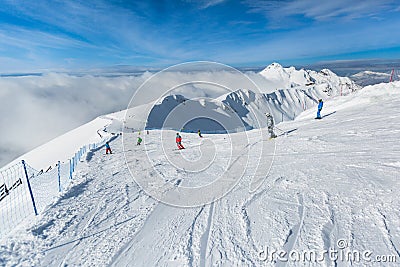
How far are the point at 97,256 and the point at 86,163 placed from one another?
9297 mm

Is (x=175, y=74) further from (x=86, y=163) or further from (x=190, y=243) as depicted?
(x=86, y=163)

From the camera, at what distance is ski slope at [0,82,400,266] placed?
4.25m

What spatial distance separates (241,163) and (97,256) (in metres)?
6.60

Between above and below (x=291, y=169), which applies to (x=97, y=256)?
above

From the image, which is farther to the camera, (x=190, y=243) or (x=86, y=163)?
(x=86, y=163)

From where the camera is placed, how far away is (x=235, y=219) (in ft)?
17.4

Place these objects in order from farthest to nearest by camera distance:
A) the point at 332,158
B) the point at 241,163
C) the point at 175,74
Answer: the point at 241,163
the point at 332,158
the point at 175,74

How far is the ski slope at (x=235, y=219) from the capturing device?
4.25 metres

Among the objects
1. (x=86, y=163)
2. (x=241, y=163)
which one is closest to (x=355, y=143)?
(x=241, y=163)

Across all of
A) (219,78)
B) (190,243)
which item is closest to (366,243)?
(190,243)

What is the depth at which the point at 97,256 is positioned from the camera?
449 cm

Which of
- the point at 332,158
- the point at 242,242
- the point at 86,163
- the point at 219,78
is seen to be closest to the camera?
the point at 242,242

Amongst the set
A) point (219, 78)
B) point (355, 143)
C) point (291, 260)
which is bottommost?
point (355, 143)

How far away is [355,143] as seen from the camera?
10.1 m
